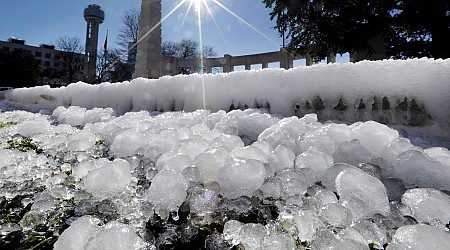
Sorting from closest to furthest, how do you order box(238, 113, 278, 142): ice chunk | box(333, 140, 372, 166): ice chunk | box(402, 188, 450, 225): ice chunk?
box(402, 188, 450, 225): ice chunk
box(333, 140, 372, 166): ice chunk
box(238, 113, 278, 142): ice chunk

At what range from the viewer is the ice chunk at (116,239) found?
49 cm

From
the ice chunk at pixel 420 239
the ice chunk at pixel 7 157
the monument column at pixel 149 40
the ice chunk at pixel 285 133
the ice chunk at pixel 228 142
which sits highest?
the monument column at pixel 149 40

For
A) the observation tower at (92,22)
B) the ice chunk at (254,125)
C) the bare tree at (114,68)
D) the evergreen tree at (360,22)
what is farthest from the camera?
the observation tower at (92,22)

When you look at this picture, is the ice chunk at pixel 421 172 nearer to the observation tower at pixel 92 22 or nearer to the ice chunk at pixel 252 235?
the ice chunk at pixel 252 235

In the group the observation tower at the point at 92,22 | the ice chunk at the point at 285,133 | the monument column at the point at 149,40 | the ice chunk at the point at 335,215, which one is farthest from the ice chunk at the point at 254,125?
the observation tower at the point at 92,22

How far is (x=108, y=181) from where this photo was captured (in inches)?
29.3

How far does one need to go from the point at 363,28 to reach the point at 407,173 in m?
8.71

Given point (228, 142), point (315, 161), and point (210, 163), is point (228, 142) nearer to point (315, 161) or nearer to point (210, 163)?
point (210, 163)

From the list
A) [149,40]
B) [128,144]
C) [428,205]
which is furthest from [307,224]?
[149,40]

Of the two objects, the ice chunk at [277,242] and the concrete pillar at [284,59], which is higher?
the concrete pillar at [284,59]

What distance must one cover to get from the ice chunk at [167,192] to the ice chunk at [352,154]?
0.59m

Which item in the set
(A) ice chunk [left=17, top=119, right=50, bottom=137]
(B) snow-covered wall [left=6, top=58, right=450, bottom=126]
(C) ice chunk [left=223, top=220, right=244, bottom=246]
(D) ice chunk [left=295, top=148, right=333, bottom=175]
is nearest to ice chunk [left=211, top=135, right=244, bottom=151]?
(D) ice chunk [left=295, top=148, right=333, bottom=175]

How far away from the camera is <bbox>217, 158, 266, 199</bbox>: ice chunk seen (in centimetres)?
71

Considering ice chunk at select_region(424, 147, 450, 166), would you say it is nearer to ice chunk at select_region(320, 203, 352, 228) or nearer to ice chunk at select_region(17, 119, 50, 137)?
ice chunk at select_region(320, 203, 352, 228)
